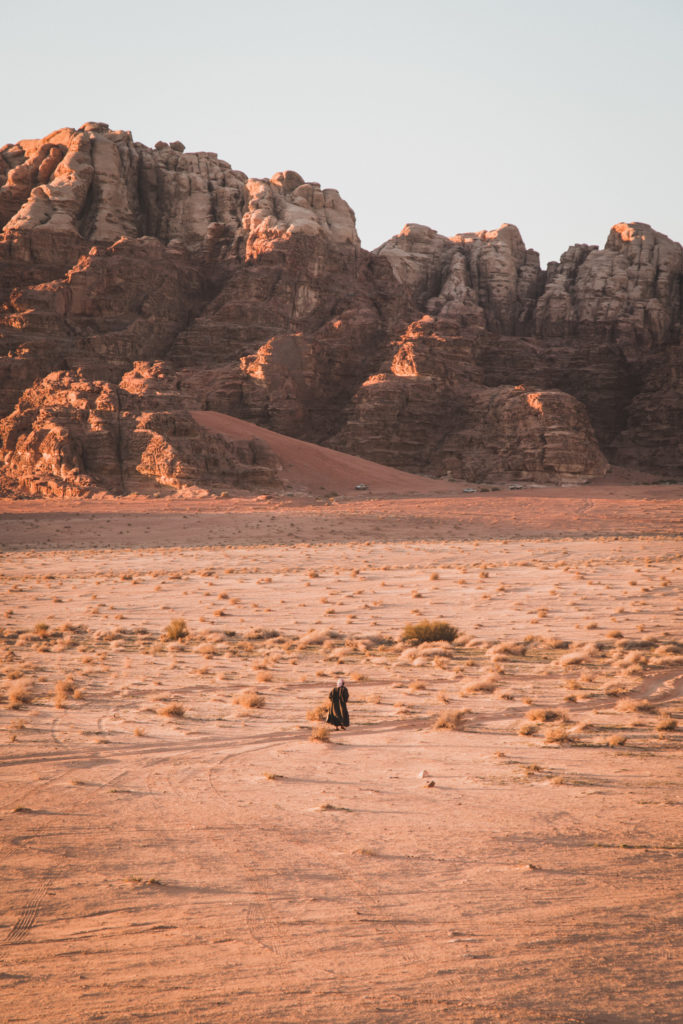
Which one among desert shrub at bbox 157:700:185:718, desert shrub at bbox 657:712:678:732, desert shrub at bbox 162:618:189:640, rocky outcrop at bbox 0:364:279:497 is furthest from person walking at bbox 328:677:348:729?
rocky outcrop at bbox 0:364:279:497

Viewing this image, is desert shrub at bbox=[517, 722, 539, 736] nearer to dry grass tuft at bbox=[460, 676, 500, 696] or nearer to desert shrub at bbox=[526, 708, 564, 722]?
desert shrub at bbox=[526, 708, 564, 722]

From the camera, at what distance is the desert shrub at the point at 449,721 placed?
11.0 meters

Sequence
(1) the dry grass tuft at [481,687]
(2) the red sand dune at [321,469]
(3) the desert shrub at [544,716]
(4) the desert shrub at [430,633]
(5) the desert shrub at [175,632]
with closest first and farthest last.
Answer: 1. (3) the desert shrub at [544,716]
2. (1) the dry grass tuft at [481,687]
3. (4) the desert shrub at [430,633]
4. (5) the desert shrub at [175,632]
5. (2) the red sand dune at [321,469]

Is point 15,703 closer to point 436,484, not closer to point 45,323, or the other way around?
point 436,484

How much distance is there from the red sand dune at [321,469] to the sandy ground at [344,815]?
41541mm

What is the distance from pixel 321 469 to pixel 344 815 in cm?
5820

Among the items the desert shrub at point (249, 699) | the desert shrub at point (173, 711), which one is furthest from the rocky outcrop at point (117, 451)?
the desert shrub at point (173, 711)

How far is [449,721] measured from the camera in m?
11.1

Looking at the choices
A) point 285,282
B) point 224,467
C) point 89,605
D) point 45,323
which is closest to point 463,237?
point 285,282

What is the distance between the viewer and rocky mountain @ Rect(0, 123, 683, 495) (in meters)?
73.1

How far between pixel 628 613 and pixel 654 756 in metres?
9.88

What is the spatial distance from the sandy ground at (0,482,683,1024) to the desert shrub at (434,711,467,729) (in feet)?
0.13

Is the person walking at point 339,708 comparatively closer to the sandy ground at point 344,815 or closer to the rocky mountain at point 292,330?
the sandy ground at point 344,815

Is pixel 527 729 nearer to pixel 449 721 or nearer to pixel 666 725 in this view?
pixel 449 721
